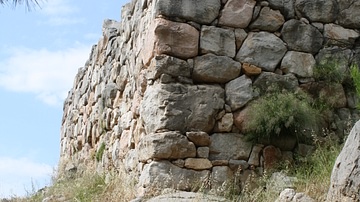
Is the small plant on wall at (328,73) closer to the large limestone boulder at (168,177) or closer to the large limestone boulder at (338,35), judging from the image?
the large limestone boulder at (338,35)

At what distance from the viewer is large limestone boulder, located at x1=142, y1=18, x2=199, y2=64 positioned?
6383mm

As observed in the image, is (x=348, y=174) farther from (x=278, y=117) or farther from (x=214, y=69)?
(x=214, y=69)

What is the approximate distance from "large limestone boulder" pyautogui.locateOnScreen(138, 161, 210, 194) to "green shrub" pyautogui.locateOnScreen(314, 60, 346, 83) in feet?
5.72

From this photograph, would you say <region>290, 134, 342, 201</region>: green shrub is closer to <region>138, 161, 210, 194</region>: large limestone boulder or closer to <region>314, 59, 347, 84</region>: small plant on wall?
<region>314, 59, 347, 84</region>: small plant on wall

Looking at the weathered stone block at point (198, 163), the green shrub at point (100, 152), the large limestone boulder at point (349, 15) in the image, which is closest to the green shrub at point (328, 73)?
the large limestone boulder at point (349, 15)

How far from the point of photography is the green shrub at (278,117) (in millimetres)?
6270

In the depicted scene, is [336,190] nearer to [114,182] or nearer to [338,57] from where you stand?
[338,57]

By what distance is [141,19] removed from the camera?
7578 millimetres

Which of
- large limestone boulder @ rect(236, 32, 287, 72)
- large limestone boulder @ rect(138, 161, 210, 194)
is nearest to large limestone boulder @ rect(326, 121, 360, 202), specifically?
large limestone boulder @ rect(138, 161, 210, 194)

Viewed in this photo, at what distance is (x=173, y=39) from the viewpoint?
6.41 m

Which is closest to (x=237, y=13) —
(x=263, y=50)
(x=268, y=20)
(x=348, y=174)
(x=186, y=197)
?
(x=268, y=20)

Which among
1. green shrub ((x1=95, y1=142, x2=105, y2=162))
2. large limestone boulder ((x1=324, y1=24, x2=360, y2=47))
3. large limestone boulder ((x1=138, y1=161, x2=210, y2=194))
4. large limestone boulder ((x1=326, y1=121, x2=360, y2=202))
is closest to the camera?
large limestone boulder ((x1=326, y1=121, x2=360, y2=202))

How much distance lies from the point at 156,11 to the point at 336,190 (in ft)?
9.54

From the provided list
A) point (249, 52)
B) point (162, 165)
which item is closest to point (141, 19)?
point (249, 52)
